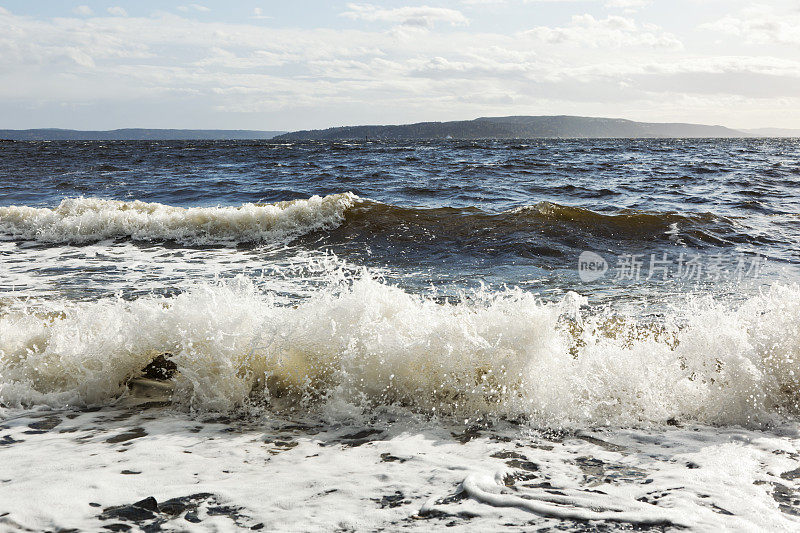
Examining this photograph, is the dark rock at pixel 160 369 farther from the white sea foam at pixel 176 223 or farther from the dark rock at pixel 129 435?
the white sea foam at pixel 176 223

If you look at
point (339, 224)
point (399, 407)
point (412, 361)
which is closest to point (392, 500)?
point (399, 407)

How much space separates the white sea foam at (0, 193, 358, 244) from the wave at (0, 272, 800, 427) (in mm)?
6785


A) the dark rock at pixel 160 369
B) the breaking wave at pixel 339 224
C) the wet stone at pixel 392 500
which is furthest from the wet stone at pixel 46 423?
the breaking wave at pixel 339 224

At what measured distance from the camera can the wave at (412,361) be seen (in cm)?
369

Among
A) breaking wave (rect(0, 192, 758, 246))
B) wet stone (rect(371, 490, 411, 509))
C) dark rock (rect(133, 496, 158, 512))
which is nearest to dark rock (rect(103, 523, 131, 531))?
dark rock (rect(133, 496, 158, 512))

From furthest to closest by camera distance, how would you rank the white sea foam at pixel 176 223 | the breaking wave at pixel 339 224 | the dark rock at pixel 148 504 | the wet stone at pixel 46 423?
the white sea foam at pixel 176 223 < the breaking wave at pixel 339 224 < the wet stone at pixel 46 423 < the dark rock at pixel 148 504

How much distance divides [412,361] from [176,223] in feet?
29.3

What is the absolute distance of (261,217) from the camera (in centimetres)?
1143

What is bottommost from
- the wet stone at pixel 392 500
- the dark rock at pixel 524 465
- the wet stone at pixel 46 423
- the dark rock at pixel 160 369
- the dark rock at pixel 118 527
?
the wet stone at pixel 46 423

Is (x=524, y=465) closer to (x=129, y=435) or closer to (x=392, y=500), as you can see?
(x=392, y=500)

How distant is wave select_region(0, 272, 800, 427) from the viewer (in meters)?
3.69

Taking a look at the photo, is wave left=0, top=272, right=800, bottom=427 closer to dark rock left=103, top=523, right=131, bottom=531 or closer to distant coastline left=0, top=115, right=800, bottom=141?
dark rock left=103, top=523, right=131, bottom=531

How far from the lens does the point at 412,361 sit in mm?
3916

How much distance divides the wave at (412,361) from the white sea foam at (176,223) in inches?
267
